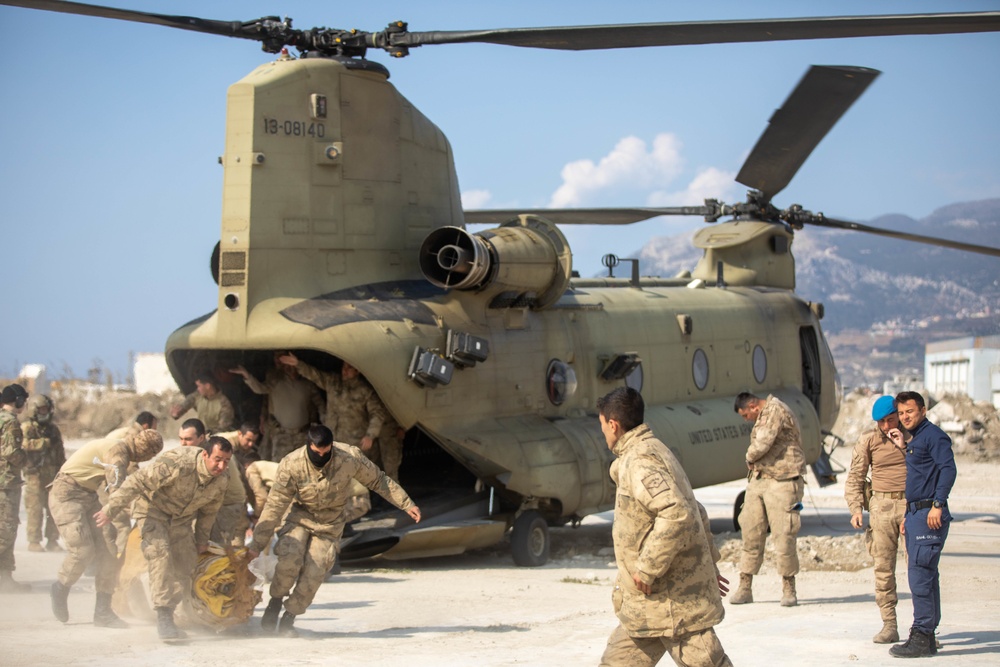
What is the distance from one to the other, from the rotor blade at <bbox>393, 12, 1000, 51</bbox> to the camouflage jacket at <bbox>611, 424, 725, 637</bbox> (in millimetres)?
4809

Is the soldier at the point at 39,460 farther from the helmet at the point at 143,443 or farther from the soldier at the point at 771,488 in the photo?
the soldier at the point at 771,488

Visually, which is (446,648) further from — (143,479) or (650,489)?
(650,489)

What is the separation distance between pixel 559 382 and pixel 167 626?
5900 mm

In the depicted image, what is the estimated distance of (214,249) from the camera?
41.5 ft

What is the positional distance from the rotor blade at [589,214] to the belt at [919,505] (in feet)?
30.1

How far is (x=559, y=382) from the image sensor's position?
13.4 m

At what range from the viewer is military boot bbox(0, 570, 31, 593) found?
35.2ft

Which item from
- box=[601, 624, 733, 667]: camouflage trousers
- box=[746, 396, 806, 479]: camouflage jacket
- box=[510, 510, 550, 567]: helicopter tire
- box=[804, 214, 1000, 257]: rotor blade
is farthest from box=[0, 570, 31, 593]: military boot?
box=[804, 214, 1000, 257]: rotor blade

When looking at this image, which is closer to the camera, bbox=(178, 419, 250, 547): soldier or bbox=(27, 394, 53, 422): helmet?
bbox=(178, 419, 250, 547): soldier

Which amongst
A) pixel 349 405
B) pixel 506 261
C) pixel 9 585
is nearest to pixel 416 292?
pixel 506 261

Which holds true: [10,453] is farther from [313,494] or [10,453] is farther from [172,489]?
[313,494]

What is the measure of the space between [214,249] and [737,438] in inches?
268

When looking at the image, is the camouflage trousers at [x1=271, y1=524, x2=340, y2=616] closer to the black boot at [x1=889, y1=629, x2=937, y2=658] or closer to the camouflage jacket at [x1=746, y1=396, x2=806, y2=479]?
the camouflage jacket at [x1=746, y1=396, x2=806, y2=479]

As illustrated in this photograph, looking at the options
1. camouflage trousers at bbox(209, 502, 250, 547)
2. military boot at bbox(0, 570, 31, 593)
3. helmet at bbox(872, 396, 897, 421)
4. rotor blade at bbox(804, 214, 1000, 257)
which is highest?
rotor blade at bbox(804, 214, 1000, 257)
